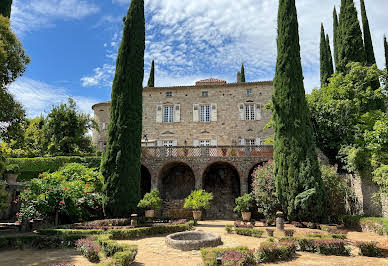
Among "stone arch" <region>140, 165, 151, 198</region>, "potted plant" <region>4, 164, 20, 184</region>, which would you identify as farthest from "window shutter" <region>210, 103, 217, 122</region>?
"potted plant" <region>4, 164, 20, 184</region>

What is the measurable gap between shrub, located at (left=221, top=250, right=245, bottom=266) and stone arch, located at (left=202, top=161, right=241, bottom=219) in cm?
1304

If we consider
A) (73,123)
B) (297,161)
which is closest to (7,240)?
(297,161)

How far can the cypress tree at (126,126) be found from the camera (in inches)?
553

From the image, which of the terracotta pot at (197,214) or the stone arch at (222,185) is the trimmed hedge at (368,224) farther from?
the stone arch at (222,185)

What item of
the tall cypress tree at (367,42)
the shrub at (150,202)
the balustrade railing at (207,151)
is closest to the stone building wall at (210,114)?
the balustrade railing at (207,151)

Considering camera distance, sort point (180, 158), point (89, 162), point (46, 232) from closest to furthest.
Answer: point (46, 232) → point (180, 158) → point (89, 162)

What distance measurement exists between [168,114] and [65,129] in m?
9.70

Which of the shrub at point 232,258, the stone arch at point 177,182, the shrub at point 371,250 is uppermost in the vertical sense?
the stone arch at point 177,182

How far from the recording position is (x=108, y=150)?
14.9 m

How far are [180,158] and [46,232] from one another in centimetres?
1098

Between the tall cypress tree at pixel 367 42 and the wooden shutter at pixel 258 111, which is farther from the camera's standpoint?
the wooden shutter at pixel 258 111

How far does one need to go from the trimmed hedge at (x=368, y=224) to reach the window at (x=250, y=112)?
43.2 ft

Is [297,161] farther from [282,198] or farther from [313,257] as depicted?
[313,257]

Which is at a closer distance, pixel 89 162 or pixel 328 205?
pixel 328 205
